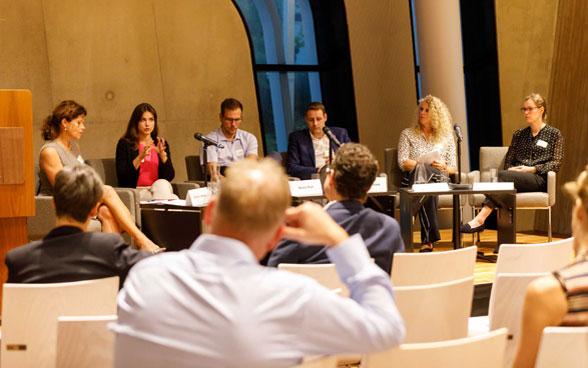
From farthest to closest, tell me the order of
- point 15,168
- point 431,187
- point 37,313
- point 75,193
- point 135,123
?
1. point 135,123
2. point 431,187
3. point 15,168
4. point 75,193
5. point 37,313

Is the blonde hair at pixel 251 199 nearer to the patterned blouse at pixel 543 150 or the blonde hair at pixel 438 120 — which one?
the blonde hair at pixel 438 120

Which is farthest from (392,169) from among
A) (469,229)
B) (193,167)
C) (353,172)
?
(353,172)

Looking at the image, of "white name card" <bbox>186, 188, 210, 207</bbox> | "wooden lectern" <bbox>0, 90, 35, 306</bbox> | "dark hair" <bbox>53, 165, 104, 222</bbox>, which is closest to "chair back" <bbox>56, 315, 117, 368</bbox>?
"dark hair" <bbox>53, 165, 104, 222</bbox>

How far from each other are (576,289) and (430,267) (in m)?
1.16

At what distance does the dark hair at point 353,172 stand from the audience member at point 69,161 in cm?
236

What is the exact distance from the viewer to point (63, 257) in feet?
7.63

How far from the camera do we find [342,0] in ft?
27.3

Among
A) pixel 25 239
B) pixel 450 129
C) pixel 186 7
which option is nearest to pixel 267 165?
pixel 25 239

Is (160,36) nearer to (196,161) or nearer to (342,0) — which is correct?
(196,161)

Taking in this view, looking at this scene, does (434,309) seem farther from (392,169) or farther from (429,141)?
(392,169)

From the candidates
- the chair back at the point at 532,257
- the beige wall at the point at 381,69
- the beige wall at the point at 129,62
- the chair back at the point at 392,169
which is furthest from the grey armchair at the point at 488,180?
the chair back at the point at 532,257

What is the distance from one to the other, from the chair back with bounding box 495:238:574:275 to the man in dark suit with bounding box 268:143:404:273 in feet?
1.34

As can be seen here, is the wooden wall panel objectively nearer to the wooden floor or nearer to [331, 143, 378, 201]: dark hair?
the wooden floor

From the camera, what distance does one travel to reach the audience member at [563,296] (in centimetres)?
159
